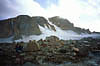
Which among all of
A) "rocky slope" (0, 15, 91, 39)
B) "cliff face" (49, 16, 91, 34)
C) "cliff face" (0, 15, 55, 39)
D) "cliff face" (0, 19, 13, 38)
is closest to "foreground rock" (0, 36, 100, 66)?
"rocky slope" (0, 15, 91, 39)

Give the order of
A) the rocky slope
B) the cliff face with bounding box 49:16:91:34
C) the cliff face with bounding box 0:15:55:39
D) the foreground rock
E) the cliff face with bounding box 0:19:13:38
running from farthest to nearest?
1. the cliff face with bounding box 49:16:91:34
2. the cliff face with bounding box 0:19:13:38
3. the cliff face with bounding box 0:15:55:39
4. the rocky slope
5. the foreground rock

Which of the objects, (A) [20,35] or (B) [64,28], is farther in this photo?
(B) [64,28]

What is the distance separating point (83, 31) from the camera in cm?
3225

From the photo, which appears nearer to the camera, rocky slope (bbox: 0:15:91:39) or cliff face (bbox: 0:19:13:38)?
rocky slope (bbox: 0:15:91:39)

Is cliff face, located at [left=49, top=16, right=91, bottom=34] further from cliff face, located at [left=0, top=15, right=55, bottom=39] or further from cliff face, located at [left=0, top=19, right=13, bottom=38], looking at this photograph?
cliff face, located at [left=0, top=19, right=13, bottom=38]

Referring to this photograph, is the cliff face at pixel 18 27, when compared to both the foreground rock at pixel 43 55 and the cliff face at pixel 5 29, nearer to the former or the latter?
the cliff face at pixel 5 29

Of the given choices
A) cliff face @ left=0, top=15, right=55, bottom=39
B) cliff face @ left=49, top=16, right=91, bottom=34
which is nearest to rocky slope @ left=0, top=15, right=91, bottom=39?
cliff face @ left=0, top=15, right=55, bottom=39

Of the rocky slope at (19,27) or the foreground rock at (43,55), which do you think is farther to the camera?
the rocky slope at (19,27)

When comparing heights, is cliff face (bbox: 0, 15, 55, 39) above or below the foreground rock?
above

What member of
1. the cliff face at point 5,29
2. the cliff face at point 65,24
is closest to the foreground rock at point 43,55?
the cliff face at point 5,29

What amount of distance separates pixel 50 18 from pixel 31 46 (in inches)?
1169

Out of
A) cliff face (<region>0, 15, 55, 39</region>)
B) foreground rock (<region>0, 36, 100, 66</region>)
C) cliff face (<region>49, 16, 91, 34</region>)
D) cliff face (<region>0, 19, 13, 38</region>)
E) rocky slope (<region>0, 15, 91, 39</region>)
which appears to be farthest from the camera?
cliff face (<region>49, 16, 91, 34</region>)

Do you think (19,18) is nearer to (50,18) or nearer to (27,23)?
(27,23)

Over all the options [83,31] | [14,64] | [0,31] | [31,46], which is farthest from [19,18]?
[83,31]
